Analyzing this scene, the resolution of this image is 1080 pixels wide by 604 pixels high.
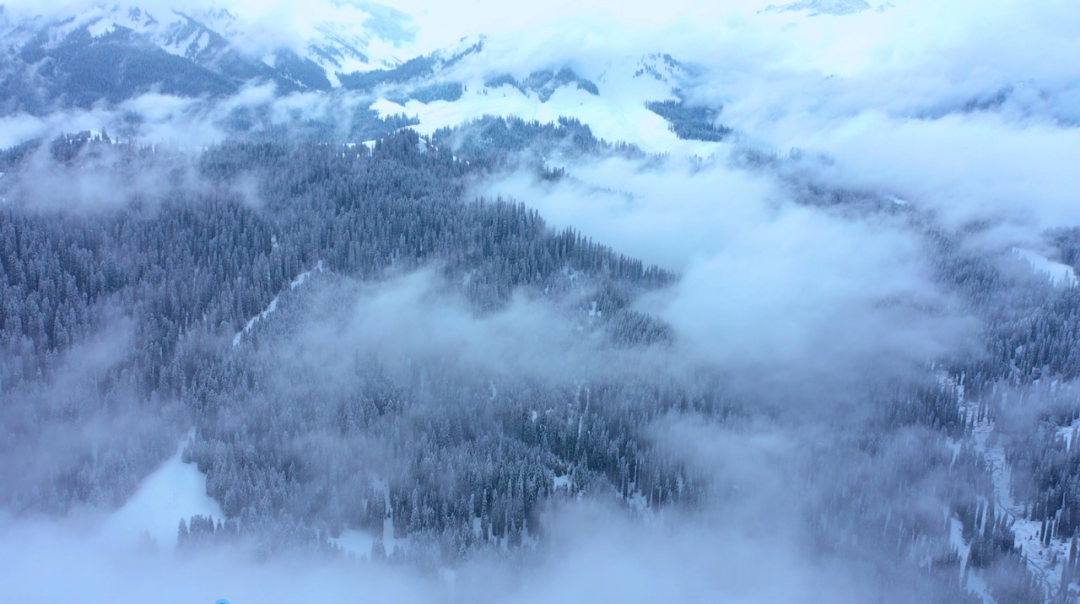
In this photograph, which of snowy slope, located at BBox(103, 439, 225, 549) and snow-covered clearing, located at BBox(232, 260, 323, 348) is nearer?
snowy slope, located at BBox(103, 439, 225, 549)

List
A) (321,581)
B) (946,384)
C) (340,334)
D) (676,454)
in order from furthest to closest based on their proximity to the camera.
Answer: (946,384), (340,334), (676,454), (321,581)

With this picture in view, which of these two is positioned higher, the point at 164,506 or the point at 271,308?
the point at 271,308

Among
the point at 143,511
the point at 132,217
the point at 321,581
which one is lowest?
the point at 321,581

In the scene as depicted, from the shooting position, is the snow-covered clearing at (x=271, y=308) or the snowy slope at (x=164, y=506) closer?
the snowy slope at (x=164, y=506)

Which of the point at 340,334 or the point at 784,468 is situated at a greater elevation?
the point at 340,334

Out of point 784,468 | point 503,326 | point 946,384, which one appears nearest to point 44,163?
point 503,326

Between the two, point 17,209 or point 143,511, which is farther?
point 17,209

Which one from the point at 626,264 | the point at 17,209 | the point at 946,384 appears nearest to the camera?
the point at 17,209

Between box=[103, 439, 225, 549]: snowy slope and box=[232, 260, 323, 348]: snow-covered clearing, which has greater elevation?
box=[232, 260, 323, 348]: snow-covered clearing

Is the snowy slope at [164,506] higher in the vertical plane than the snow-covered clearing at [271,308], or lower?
lower

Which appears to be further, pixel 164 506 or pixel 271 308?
pixel 271 308

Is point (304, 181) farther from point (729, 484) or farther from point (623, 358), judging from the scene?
point (729, 484)
